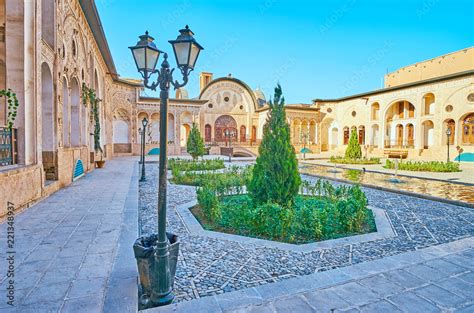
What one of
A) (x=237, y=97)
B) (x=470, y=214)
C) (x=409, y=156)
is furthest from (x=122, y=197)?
(x=237, y=97)

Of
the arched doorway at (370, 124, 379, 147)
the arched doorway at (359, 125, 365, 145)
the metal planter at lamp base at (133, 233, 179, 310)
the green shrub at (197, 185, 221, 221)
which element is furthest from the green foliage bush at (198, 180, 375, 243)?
the arched doorway at (359, 125, 365, 145)

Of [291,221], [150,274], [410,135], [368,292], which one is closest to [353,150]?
[410,135]

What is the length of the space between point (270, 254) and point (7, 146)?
20.2 ft

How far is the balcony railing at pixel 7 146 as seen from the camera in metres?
5.80

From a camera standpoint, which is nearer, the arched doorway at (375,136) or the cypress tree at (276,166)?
the cypress tree at (276,166)

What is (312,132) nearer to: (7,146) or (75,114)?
(75,114)

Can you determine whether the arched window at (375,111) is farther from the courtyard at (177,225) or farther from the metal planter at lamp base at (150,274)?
the metal planter at lamp base at (150,274)

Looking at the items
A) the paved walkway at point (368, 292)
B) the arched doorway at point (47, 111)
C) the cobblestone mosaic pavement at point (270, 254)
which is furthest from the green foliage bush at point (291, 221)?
the arched doorway at point (47, 111)

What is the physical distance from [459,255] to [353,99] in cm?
3181

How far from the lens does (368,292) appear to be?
116 inches

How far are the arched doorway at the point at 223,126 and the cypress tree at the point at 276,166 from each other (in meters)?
29.8

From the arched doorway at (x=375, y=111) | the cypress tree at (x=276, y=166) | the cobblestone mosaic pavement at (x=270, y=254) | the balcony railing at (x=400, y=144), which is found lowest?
the cobblestone mosaic pavement at (x=270, y=254)

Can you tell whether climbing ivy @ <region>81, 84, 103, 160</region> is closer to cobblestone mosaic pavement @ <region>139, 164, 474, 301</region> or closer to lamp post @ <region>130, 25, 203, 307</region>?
cobblestone mosaic pavement @ <region>139, 164, 474, 301</region>

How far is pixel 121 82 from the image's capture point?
2561 cm
